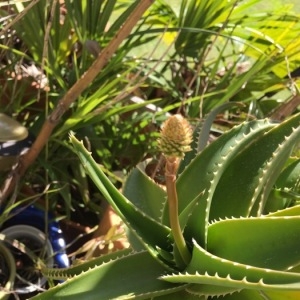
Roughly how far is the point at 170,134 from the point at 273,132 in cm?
37

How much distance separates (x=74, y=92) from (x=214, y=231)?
32cm

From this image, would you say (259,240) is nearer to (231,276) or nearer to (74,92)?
(231,276)

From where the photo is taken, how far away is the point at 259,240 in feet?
2.08

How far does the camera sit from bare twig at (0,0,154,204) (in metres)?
0.74

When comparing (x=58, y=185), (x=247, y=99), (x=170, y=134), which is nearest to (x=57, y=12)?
(x=58, y=185)

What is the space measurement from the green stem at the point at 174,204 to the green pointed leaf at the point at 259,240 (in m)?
0.05

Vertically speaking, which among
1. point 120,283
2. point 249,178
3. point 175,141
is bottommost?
point 120,283

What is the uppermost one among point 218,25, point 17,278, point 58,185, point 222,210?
point 218,25

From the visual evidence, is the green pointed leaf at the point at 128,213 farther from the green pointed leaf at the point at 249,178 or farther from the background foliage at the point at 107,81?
the background foliage at the point at 107,81

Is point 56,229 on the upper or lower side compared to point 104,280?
lower

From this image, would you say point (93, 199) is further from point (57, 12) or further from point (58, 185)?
point (57, 12)

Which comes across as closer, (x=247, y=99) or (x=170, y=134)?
(x=170, y=134)

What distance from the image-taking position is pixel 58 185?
1.06 metres

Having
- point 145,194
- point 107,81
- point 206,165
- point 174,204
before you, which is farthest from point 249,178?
point 107,81
